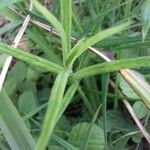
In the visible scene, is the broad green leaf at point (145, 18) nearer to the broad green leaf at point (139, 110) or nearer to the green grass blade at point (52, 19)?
the green grass blade at point (52, 19)

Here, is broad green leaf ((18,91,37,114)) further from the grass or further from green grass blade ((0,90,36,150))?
green grass blade ((0,90,36,150))

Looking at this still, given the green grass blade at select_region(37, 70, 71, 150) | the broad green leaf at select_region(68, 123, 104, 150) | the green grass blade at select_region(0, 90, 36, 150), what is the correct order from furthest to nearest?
the broad green leaf at select_region(68, 123, 104, 150) → the green grass blade at select_region(0, 90, 36, 150) → the green grass blade at select_region(37, 70, 71, 150)

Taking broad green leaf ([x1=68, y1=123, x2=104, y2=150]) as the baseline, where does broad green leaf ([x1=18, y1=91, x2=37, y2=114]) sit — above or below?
above

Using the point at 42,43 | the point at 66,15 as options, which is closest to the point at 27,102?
the point at 42,43

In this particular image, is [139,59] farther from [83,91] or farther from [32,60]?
[83,91]

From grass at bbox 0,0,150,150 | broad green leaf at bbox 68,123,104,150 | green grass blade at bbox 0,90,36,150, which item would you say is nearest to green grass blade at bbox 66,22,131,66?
grass at bbox 0,0,150,150

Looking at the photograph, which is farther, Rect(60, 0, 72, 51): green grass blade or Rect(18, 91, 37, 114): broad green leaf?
Rect(18, 91, 37, 114): broad green leaf

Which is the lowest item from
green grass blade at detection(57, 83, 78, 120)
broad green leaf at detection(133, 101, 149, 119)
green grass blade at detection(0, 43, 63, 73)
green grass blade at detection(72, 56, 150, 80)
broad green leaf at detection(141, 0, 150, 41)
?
broad green leaf at detection(133, 101, 149, 119)

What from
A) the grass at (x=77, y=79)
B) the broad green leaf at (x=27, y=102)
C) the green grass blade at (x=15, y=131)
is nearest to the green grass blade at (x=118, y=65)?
the grass at (x=77, y=79)
